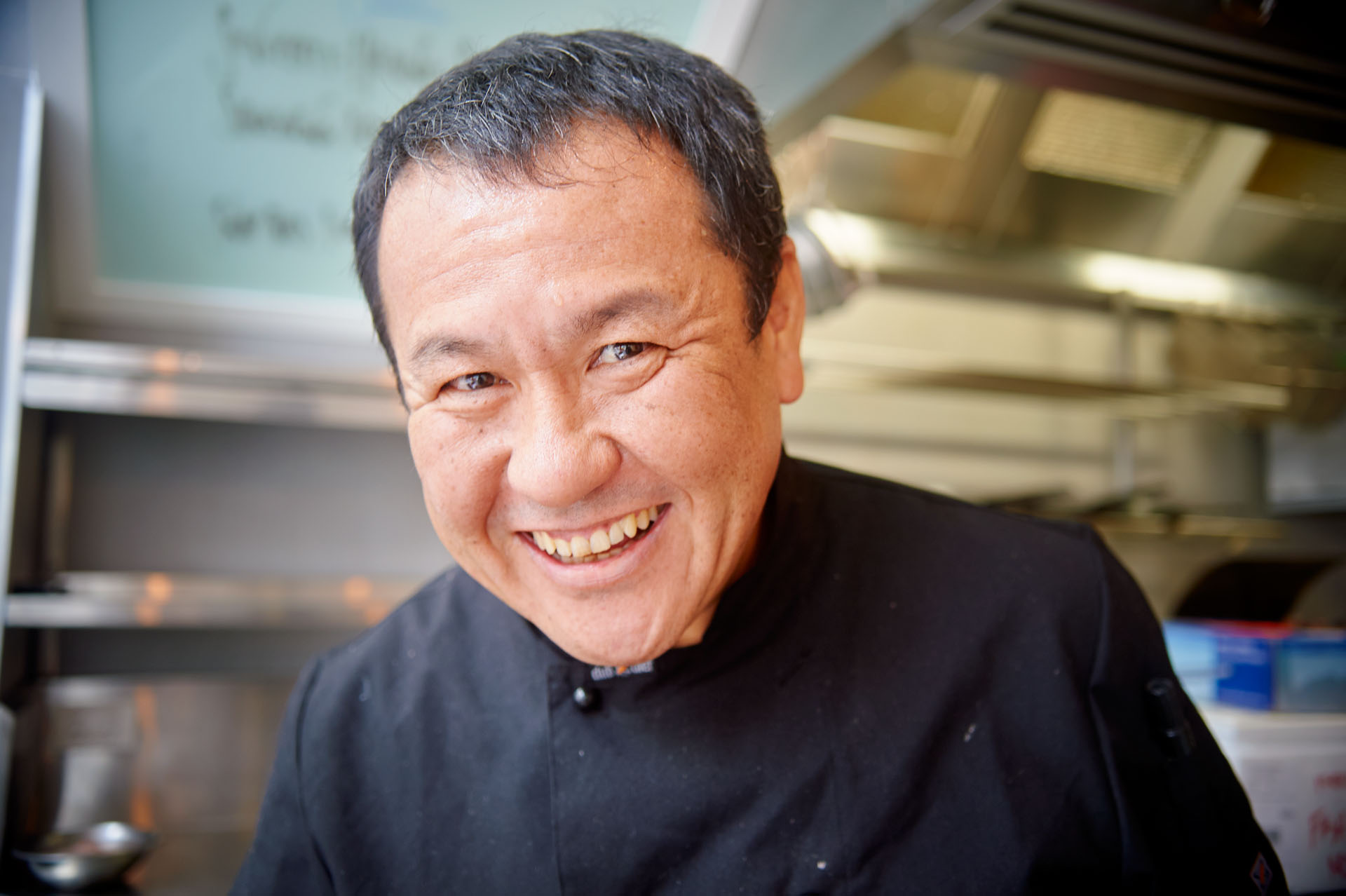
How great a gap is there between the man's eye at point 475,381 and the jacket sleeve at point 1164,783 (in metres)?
0.73

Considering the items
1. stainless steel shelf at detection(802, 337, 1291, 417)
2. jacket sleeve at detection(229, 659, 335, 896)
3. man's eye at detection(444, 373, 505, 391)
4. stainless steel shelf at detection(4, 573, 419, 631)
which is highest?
stainless steel shelf at detection(802, 337, 1291, 417)

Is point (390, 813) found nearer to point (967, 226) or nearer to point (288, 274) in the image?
point (288, 274)

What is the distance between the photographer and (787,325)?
0.94 metres

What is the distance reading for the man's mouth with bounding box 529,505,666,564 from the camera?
0.80 metres

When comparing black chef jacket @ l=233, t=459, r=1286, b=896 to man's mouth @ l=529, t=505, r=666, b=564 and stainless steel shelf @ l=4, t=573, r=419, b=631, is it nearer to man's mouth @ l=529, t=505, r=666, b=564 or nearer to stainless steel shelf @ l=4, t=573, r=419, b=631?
man's mouth @ l=529, t=505, r=666, b=564

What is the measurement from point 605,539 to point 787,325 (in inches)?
12.3

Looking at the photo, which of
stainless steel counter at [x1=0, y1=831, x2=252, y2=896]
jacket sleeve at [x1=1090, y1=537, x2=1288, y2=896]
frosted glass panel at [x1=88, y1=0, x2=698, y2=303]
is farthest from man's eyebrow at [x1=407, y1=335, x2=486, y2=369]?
frosted glass panel at [x1=88, y1=0, x2=698, y2=303]

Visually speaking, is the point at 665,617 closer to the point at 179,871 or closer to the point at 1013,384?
the point at 179,871

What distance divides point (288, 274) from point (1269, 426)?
3134mm

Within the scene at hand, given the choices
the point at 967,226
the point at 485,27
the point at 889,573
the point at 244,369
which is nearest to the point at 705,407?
the point at 889,573

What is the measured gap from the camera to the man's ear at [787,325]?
924mm

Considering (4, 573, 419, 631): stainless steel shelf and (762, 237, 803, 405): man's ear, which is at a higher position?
(762, 237, 803, 405): man's ear

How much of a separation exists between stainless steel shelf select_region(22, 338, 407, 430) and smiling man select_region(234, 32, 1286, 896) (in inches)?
33.9

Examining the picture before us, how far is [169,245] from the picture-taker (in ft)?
6.67
